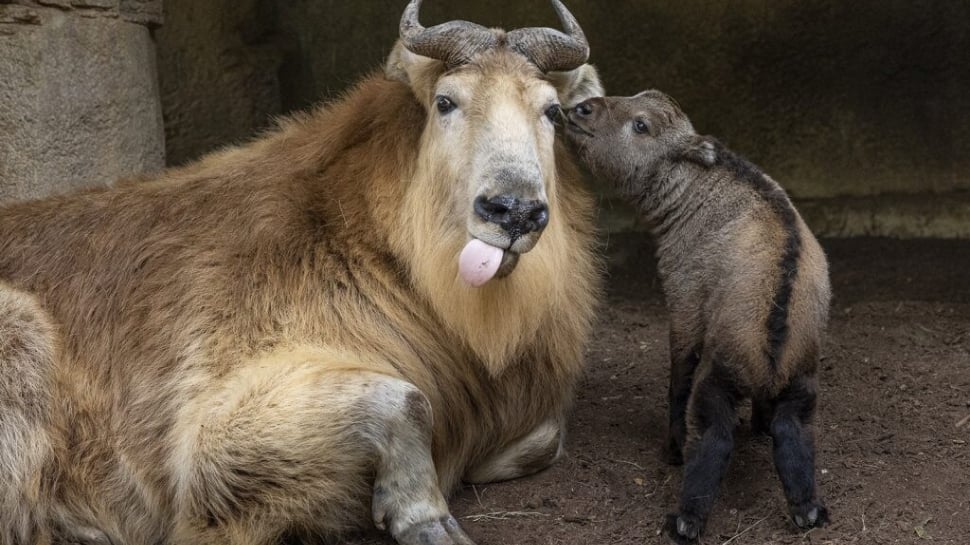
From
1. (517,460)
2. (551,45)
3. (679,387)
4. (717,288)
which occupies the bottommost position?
(517,460)

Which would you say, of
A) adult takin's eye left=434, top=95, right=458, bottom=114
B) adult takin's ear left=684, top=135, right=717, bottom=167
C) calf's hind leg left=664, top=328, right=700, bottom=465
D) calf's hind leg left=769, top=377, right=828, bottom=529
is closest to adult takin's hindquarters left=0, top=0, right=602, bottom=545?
adult takin's eye left=434, top=95, right=458, bottom=114

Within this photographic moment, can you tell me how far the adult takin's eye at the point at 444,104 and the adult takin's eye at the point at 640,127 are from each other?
832 mm

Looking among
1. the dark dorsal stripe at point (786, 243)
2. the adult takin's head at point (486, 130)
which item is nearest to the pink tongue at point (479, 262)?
the adult takin's head at point (486, 130)

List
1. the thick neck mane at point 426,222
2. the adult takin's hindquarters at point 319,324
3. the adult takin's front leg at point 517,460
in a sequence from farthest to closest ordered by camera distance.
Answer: the adult takin's front leg at point 517,460 → the thick neck mane at point 426,222 → the adult takin's hindquarters at point 319,324

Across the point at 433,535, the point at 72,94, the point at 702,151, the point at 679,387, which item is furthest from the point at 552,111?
the point at 72,94

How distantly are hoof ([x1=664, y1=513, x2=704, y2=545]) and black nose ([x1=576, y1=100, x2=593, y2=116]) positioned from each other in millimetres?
1769

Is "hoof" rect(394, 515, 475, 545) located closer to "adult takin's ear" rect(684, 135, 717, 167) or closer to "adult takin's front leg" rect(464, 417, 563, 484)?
"adult takin's front leg" rect(464, 417, 563, 484)

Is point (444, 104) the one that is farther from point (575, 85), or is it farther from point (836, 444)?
point (836, 444)

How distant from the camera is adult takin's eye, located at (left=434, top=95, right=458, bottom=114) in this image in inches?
175

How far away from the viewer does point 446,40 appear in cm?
444

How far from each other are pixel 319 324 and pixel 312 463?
606 mm

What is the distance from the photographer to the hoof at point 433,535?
4.04m

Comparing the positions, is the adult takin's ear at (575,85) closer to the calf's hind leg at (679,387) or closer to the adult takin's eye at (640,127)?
the adult takin's eye at (640,127)

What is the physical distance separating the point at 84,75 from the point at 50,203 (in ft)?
3.11
